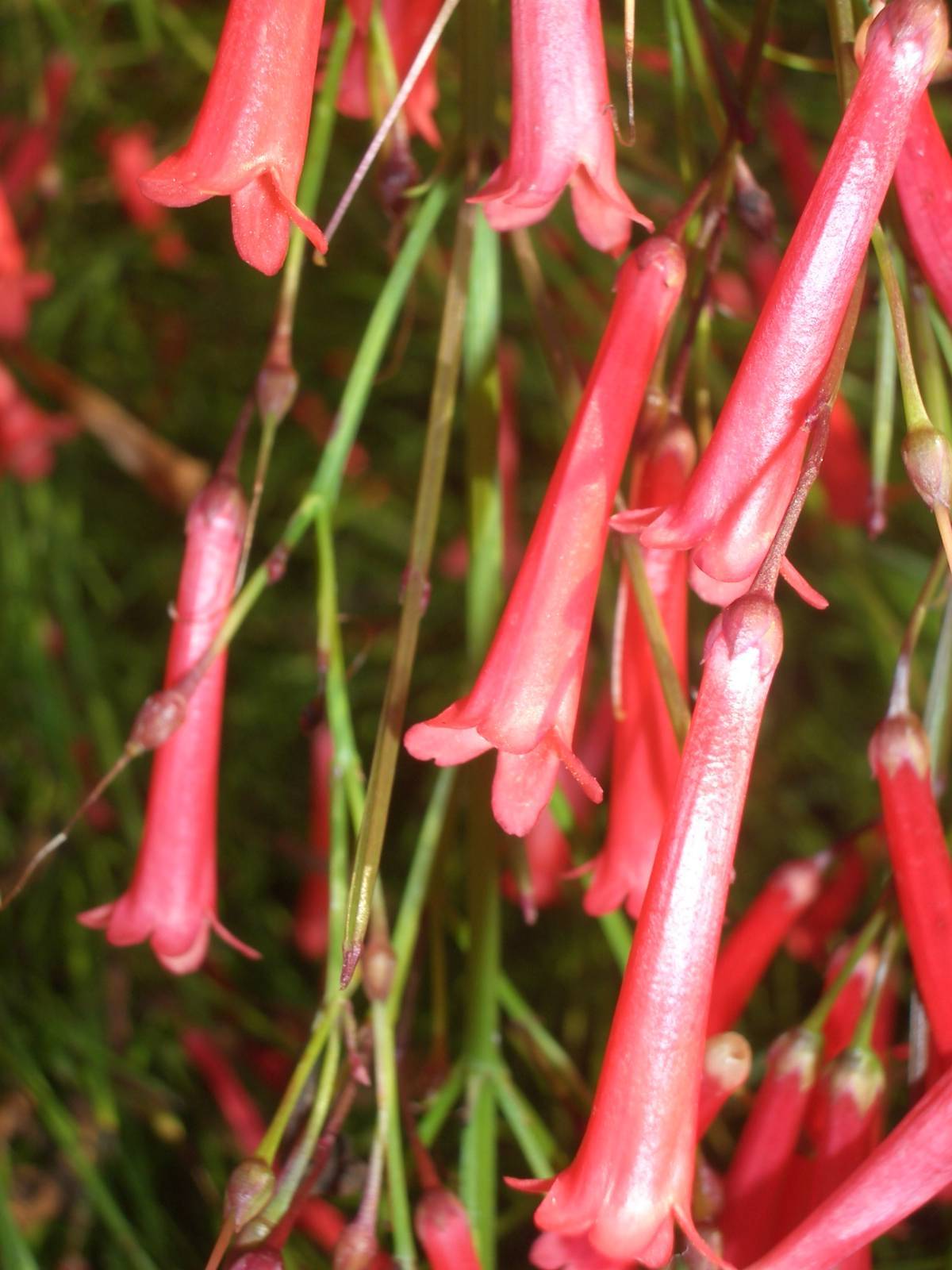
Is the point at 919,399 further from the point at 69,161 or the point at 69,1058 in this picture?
the point at 69,161

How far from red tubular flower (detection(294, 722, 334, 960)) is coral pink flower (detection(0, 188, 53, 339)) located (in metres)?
0.53

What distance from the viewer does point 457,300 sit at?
74cm

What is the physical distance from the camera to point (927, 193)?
0.58 metres

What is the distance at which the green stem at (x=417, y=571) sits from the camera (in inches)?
23.7

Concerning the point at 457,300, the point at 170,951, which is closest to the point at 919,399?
the point at 457,300

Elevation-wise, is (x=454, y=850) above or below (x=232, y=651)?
below

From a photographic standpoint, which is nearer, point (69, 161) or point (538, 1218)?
point (538, 1218)

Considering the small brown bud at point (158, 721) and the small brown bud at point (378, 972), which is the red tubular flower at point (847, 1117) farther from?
the small brown bud at point (158, 721)

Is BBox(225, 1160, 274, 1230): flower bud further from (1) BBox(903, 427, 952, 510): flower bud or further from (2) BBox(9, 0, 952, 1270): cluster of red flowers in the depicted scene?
(1) BBox(903, 427, 952, 510): flower bud

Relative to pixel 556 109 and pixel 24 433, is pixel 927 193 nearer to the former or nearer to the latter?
pixel 556 109

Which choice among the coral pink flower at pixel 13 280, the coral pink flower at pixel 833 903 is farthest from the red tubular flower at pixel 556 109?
the coral pink flower at pixel 13 280

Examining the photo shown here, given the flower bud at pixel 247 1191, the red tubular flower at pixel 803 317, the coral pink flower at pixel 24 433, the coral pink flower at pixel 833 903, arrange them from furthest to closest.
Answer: the coral pink flower at pixel 24 433 → the coral pink flower at pixel 833 903 → the flower bud at pixel 247 1191 → the red tubular flower at pixel 803 317

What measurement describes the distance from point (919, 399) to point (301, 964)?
1.14 m

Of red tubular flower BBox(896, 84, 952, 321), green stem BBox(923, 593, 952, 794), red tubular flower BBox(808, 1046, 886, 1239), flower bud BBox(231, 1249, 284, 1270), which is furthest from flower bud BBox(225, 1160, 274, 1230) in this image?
red tubular flower BBox(896, 84, 952, 321)
